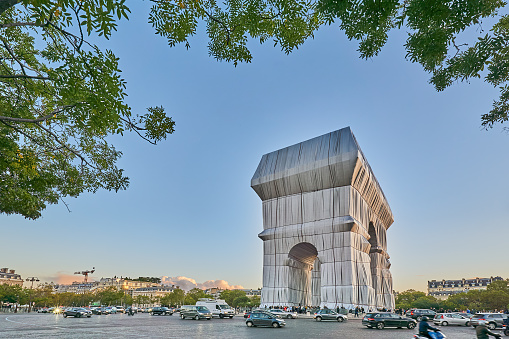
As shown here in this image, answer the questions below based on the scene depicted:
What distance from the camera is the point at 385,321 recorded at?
27016 mm

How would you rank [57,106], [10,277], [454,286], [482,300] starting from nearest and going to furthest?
[57,106]
[482,300]
[10,277]
[454,286]

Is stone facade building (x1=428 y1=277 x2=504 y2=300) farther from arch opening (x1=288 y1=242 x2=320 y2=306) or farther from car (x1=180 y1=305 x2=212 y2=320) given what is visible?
car (x1=180 y1=305 x2=212 y2=320)

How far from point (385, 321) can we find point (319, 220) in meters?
21.7

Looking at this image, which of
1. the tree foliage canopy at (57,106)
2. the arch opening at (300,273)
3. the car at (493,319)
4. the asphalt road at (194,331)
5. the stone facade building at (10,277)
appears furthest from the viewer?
the stone facade building at (10,277)

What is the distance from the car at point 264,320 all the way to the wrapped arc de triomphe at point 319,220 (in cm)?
1992

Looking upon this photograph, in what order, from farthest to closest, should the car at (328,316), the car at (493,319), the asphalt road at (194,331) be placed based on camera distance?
the car at (328,316) < the car at (493,319) < the asphalt road at (194,331)

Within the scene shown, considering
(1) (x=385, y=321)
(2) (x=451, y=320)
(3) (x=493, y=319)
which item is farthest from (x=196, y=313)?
(3) (x=493, y=319)

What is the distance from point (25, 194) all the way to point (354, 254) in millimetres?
42610

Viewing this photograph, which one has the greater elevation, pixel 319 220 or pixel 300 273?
pixel 319 220

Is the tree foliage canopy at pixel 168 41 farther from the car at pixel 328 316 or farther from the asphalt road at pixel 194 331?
the car at pixel 328 316

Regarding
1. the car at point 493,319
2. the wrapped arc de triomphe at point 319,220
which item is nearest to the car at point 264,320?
the car at point 493,319

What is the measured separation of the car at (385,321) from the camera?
2675 cm

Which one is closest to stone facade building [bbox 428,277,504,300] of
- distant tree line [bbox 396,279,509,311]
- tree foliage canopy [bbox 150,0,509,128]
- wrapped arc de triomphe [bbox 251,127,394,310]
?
distant tree line [bbox 396,279,509,311]

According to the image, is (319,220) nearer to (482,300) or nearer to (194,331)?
(194,331)
